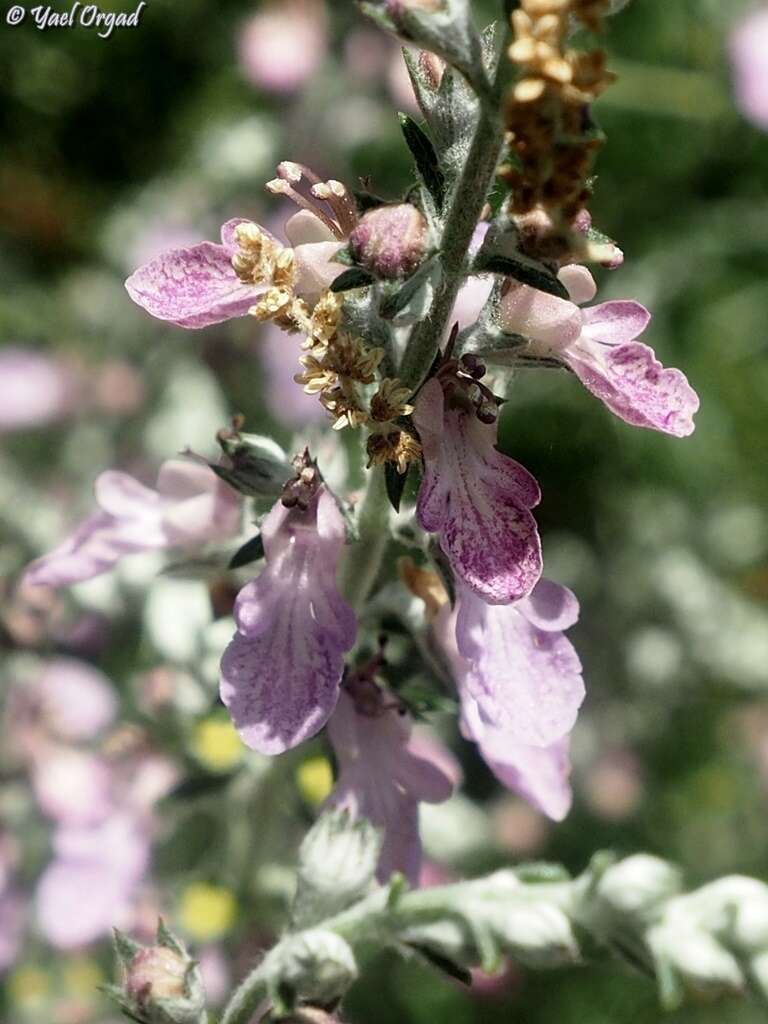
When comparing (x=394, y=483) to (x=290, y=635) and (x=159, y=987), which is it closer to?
(x=290, y=635)

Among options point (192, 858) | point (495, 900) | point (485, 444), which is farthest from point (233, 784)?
point (485, 444)

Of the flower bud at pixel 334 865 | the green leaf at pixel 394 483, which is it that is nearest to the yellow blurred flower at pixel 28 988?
the flower bud at pixel 334 865

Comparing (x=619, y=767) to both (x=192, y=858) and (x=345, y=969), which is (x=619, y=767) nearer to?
(x=192, y=858)

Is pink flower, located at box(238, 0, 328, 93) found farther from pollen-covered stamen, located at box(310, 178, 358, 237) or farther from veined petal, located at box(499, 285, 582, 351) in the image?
veined petal, located at box(499, 285, 582, 351)

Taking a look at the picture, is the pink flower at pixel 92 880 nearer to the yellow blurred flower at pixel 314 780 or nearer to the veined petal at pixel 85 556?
the yellow blurred flower at pixel 314 780

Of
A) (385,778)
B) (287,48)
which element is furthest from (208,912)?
(287,48)

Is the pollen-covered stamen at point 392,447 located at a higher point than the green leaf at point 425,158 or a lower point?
lower

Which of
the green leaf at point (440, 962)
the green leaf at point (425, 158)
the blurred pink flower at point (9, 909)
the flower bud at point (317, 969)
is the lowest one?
the blurred pink flower at point (9, 909)
